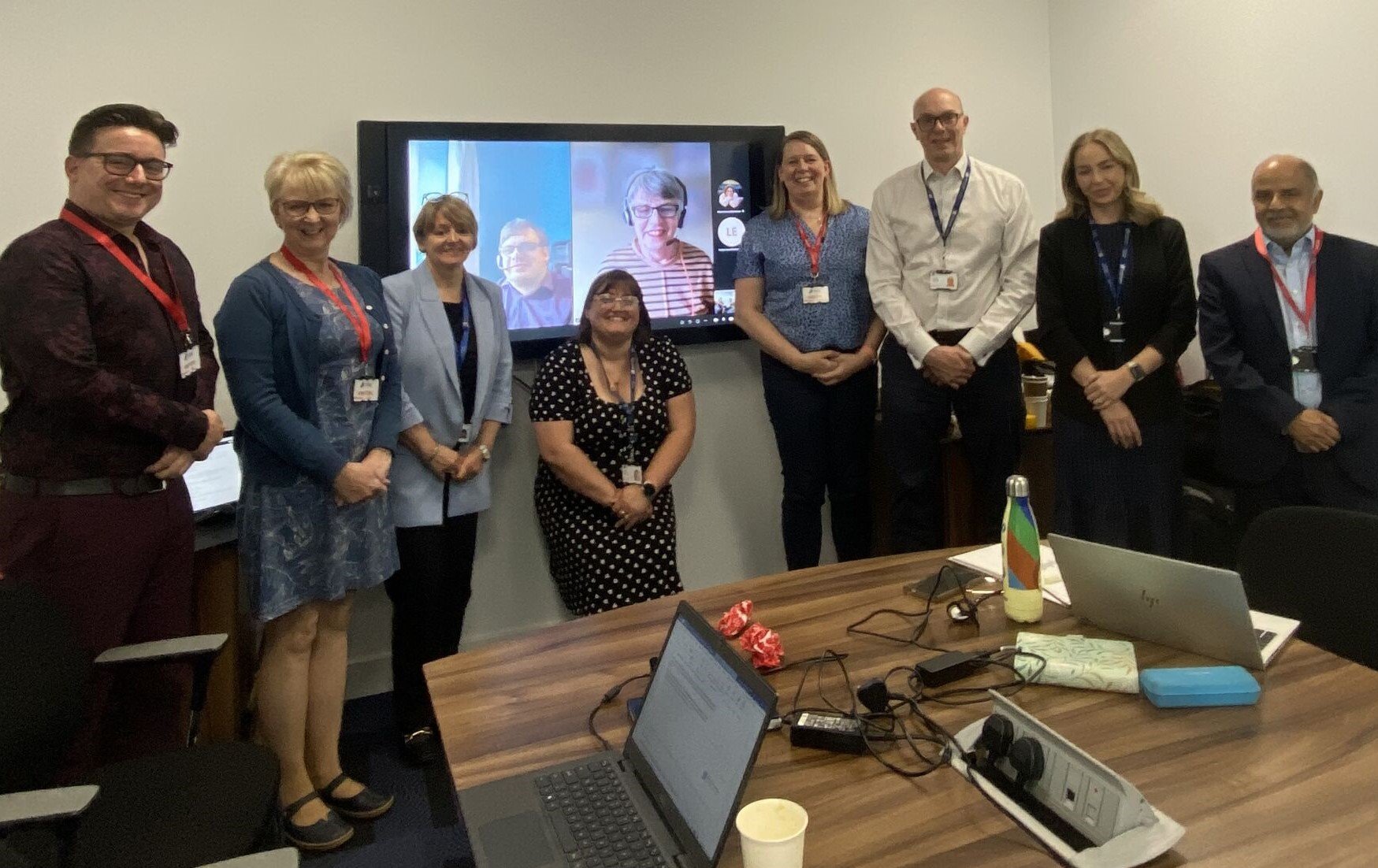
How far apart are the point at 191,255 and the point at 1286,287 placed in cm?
334

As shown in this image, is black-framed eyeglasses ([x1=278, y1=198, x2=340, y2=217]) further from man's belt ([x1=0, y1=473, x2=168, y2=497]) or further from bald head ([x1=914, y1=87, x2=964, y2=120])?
bald head ([x1=914, y1=87, x2=964, y2=120])

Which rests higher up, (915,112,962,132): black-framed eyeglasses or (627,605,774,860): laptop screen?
(915,112,962,132): black-framed eyeglasses

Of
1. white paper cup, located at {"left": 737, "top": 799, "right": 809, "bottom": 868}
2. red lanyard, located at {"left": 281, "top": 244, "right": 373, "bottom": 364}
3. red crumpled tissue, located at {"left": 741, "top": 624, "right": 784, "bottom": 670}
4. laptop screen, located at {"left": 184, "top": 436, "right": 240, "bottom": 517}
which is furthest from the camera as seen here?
laptop screen, located at {"left": 184, "top": 436, "right": 240, "bottom": 517}

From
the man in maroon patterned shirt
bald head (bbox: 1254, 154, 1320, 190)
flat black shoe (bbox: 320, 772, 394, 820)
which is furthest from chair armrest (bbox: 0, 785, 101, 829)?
bald head (bbox: 1254, 154, 1320, 190)

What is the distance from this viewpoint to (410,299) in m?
2.76

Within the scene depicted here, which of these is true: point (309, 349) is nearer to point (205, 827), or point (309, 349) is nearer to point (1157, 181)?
point (205, 827)

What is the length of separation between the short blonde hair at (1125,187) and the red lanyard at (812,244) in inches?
30.9

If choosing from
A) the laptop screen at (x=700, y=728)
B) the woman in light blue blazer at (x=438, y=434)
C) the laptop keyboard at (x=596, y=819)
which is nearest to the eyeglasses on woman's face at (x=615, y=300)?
the woman in light blue blazer at (x=438, y=434)

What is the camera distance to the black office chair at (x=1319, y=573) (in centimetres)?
157

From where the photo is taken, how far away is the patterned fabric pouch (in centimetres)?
132

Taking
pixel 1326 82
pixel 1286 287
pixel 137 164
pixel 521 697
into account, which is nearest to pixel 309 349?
pixel 137 164

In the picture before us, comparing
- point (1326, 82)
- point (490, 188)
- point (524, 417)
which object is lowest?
point (524, 417)

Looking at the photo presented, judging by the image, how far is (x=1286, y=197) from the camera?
2.66m

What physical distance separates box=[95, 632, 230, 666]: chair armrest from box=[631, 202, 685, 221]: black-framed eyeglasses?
211 cm
